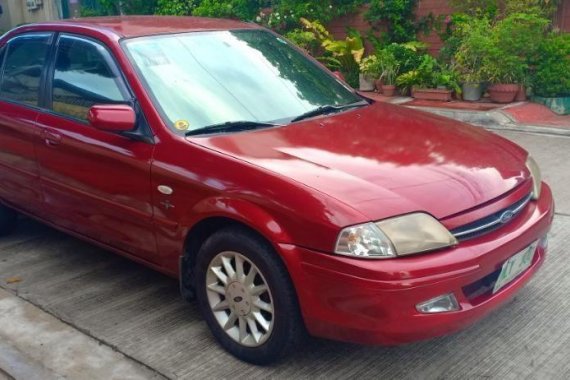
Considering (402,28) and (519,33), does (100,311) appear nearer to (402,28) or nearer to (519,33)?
(519,33)

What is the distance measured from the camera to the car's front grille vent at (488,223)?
2.77 m

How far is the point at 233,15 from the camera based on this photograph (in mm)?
12352

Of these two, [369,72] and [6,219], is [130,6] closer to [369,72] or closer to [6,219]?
[369,72]

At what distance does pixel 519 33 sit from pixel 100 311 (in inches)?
275

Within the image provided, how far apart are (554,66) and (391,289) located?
23.4 feet

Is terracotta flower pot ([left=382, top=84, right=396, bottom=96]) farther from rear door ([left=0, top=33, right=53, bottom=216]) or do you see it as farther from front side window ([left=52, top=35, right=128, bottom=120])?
front side window ([left=52, top=35, right=128, bottom=120])

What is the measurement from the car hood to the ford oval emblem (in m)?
0.10

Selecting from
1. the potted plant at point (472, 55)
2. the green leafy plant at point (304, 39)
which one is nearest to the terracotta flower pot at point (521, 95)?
the potted plant at point (472, 55)

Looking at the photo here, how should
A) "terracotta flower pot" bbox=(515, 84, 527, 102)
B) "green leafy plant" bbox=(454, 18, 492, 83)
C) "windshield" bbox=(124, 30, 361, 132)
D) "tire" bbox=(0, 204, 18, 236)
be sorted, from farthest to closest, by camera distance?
"terracotta flower pot" bbox=(515, 84, 527, 102)
"green leafy plant" bbox=(454, 18, 492, 83)
"tire" bbox=(0, 204, 18, 236)
"windshield" bbox=(124, 30, 361, 132)

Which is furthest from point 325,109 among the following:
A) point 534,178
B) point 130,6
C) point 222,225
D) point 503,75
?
point 130,6

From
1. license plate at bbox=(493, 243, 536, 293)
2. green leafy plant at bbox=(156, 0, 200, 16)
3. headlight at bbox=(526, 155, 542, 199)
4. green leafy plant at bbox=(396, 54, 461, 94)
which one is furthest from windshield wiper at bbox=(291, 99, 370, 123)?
green leafy plant at bbox=(156, 0, 200, 16)

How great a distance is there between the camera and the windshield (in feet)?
11.3

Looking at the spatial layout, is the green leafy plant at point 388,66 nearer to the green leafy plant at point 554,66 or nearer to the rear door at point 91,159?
the green leafy plant at point 554,66

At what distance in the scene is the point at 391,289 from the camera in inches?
100
